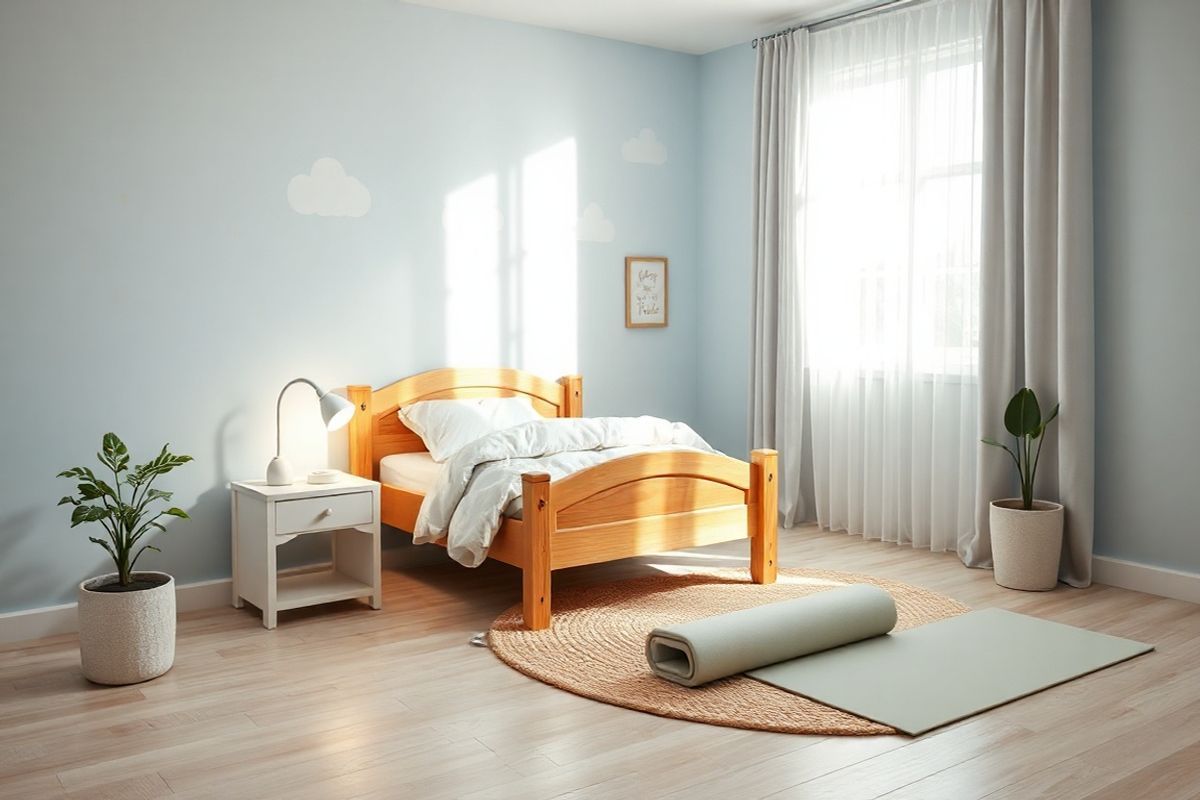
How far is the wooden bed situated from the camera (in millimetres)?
3629

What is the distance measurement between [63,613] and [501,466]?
5.52ft

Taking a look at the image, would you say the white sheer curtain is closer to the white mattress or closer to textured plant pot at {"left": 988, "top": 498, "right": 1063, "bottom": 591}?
textured plant pot at {"left": 988, "top": 498, "right": 1063, "bottom": 591}

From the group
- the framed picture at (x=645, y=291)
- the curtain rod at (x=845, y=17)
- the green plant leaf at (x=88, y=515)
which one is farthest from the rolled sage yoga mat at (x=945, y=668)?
the curtain rod at (x=845, y=17)

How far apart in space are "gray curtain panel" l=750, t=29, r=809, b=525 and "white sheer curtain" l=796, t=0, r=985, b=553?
50 millimetres

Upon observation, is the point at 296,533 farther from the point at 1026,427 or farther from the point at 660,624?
the point at 1026,427

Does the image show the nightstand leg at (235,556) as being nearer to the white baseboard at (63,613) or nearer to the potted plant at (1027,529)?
the white baseboard at (63,613)

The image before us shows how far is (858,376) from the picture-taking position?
5090mm

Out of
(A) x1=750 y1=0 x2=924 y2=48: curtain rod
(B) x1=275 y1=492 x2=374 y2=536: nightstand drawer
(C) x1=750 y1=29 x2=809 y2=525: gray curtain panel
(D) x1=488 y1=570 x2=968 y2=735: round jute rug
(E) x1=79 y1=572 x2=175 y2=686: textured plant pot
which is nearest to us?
(D) x1=488 y1=570 x2=968 y2=735: round jute rug

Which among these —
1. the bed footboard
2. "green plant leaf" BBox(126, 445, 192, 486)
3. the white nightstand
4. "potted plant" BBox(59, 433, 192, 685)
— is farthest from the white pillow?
"potted plant" BBox(59, 433, 192, 685)

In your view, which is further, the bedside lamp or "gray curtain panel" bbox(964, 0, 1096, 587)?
"gray curtain panel" bbox(964, 0, 1096, 587)

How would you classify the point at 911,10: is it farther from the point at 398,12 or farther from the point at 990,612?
the point at 990,612

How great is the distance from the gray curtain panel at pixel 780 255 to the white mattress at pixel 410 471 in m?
1.88

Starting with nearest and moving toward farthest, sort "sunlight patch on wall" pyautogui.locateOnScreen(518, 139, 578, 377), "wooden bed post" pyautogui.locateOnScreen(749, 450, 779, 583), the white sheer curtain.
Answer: "wooden bed post" pyautogui.locateOnScreen(749, 450, 779, 583) → the white sheer curtain → "sunlight patch on wall" pyautogui.locateOnScreen(518, 139, 578, 377)

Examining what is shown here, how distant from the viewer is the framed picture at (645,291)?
18.3 feet
